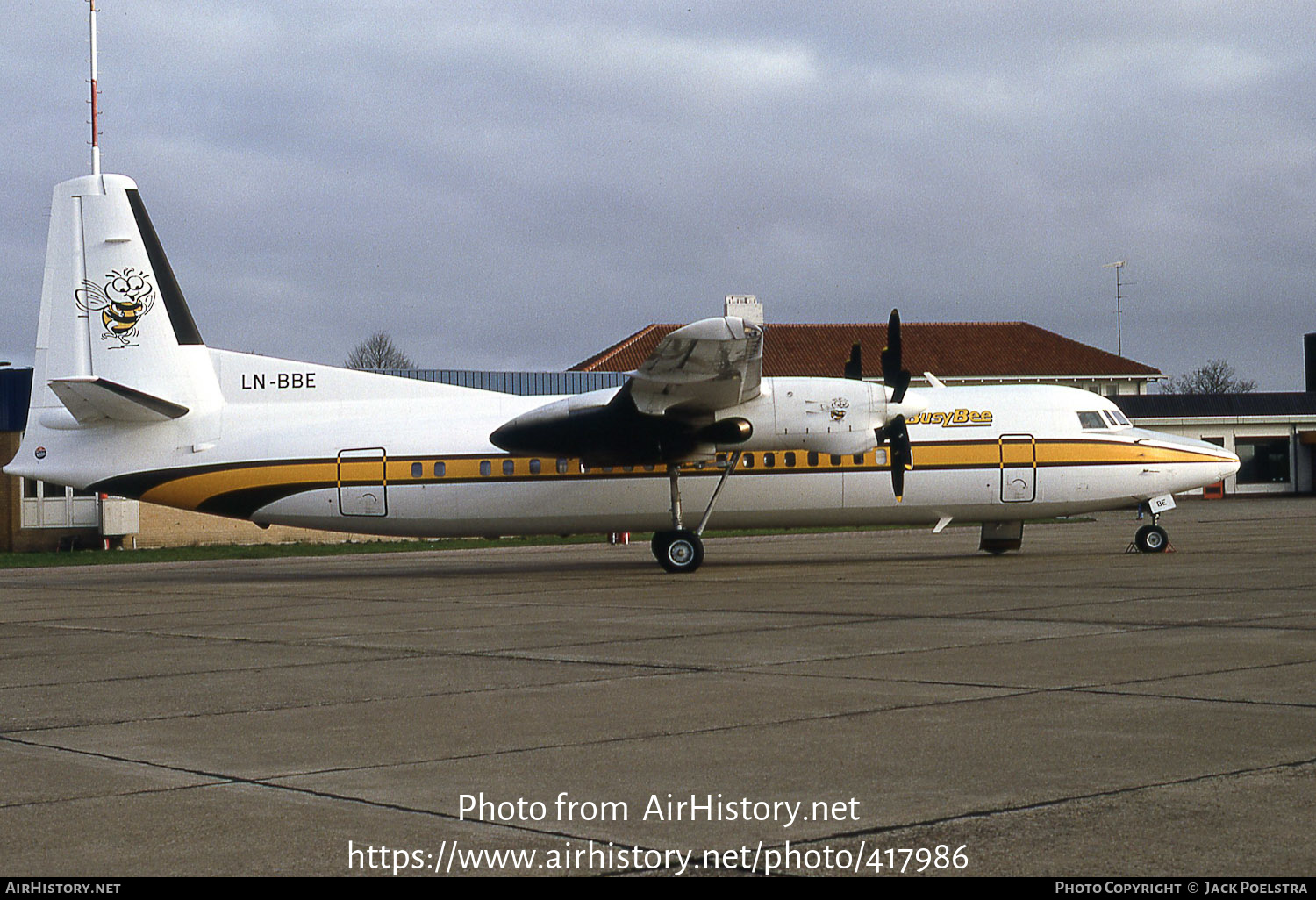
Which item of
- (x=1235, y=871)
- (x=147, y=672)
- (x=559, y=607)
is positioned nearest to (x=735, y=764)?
(x=1235, y=871)

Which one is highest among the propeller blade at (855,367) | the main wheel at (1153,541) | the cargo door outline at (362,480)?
the propeller blade at (855,367)

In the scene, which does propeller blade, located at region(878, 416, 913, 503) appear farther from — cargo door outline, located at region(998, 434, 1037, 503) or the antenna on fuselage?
the antenna on fuselage

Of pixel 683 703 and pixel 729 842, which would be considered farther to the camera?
pixel 683 703

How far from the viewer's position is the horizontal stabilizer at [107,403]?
21516 mm

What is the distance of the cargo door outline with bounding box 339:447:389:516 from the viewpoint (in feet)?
76.5

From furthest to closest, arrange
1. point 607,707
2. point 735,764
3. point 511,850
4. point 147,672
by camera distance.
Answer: point 147,672 < point 607,707 < point 735,764 < point 511,850

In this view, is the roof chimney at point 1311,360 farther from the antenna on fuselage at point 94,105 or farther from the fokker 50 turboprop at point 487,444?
the antenna on fuselage at point 94,105

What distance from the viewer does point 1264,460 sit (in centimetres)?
7081

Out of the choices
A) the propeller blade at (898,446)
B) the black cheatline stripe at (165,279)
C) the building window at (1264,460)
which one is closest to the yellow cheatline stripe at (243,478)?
the black cheatline stripe at (165,279)

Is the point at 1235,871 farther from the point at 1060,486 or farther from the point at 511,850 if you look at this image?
the point at 1060,486

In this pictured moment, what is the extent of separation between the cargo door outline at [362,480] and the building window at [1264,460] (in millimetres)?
60059

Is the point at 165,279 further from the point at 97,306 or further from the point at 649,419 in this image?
the point at 649,419

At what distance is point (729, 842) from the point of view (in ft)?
17.4

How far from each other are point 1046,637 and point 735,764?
6033mm
